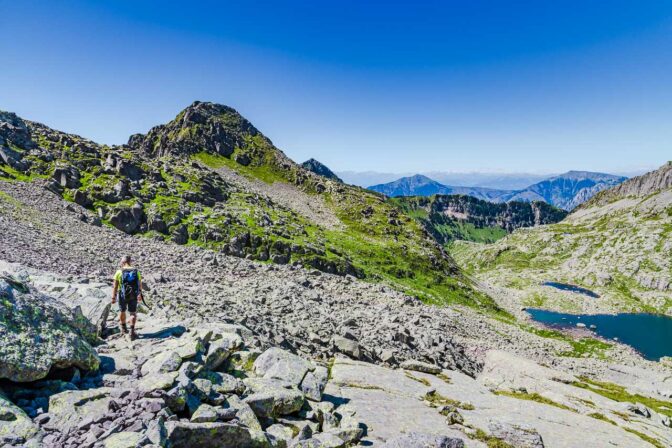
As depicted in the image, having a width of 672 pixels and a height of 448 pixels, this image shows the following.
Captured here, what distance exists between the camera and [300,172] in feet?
639

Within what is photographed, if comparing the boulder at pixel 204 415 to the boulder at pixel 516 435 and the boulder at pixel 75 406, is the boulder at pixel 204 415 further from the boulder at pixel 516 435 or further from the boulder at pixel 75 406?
the boulder at pixel 516 435

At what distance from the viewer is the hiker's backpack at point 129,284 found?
758 inches

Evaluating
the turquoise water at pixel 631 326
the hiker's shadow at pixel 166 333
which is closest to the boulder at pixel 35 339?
the hiker's shadow at pixel 166 333

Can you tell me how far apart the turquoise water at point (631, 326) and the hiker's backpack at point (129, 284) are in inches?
5643

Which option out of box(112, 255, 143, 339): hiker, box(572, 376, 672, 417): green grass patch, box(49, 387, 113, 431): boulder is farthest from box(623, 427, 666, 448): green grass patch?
box(112, 255, 143, 339): hiker

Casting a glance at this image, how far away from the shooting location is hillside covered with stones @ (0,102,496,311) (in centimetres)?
7551

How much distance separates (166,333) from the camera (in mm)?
20047

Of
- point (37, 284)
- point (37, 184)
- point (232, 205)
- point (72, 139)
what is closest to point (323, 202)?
point (232, 205)

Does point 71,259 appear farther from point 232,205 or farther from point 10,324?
point 232,205

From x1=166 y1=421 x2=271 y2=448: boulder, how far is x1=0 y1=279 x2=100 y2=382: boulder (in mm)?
5358

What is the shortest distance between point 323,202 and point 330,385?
152302 millimetres

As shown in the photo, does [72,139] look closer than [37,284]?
No

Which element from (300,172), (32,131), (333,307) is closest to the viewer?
(333,307)

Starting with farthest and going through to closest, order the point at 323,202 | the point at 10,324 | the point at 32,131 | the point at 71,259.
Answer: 1. the point at 323,202
2. the point at 32,131
3. the point at 71,259
4. the point at 10,324
